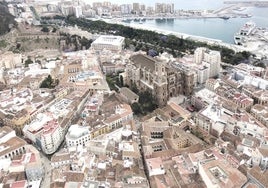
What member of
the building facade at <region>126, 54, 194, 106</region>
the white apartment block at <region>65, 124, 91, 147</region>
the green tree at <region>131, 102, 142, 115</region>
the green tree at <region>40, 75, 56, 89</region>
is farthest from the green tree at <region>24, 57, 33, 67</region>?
the white apartment block at <region>65, 124, 91, 147</region>

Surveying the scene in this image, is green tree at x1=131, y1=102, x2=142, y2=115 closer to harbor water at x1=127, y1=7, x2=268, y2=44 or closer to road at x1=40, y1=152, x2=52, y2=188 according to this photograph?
road at x1=40, y1=152, x2=52, y2=188

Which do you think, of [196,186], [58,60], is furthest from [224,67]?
[196,186]

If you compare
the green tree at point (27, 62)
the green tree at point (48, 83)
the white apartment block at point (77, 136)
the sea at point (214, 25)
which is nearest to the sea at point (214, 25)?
the sea at point (214, 25)

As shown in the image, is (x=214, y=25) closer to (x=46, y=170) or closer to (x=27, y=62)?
(x=27, y=62)

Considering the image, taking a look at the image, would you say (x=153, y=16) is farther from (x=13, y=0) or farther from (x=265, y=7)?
(x=13, y=0)

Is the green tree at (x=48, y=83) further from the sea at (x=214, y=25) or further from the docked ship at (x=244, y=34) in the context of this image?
the sea at (x=214, y=25)

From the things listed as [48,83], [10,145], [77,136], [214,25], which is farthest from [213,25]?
[10,145]
